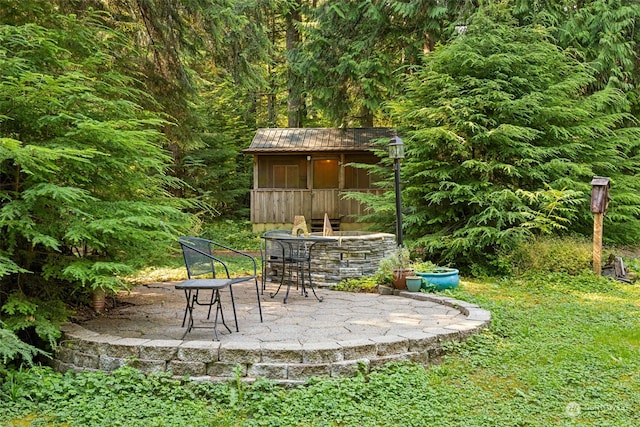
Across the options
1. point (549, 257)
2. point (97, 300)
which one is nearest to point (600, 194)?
point (549, 257)

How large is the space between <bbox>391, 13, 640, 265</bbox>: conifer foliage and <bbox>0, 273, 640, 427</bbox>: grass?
14.0 feet

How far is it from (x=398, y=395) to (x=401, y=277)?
3.10 metres

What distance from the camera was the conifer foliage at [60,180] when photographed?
382cm

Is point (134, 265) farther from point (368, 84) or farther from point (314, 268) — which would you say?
point (368, 84)

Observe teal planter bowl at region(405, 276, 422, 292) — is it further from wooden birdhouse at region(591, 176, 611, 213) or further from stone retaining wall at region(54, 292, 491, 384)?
wooden birdhouse at region(591, 176, 611, 213)

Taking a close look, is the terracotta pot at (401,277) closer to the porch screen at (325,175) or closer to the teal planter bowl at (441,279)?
the teal planter bowl at (441,279)

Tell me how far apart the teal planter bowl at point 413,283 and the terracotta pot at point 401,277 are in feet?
0.22

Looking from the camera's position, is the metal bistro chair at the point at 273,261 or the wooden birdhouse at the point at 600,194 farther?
the wooden birdhouse at the point at 600,194

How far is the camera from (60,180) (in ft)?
13.8

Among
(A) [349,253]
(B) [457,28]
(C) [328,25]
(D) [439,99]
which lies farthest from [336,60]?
(A) [349,253]

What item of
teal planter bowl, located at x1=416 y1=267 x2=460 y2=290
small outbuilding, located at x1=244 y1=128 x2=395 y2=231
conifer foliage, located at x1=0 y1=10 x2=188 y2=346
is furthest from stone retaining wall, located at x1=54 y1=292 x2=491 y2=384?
small outbuilding, located at x1=244 y1=128 x2=395 y2=231

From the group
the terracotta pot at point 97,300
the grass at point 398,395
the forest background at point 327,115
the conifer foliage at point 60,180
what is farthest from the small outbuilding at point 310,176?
the grass at point 398,395

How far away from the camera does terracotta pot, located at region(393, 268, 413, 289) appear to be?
650 cm

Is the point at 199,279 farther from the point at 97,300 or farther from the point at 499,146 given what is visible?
the point at 499,146
